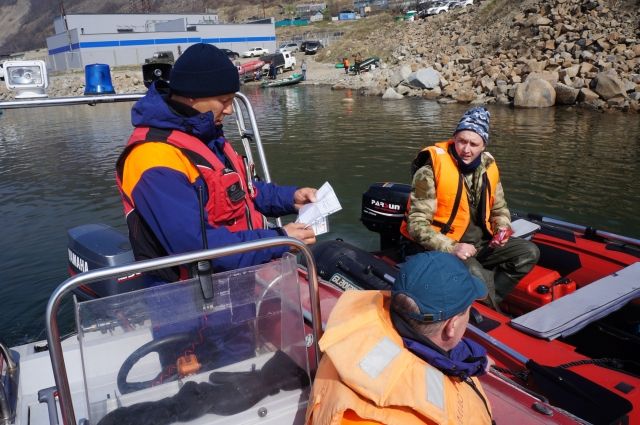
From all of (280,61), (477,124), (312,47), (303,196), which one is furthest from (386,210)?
(312,47)

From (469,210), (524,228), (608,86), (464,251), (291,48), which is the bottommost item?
(524,228)

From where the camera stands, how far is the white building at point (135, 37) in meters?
42.8

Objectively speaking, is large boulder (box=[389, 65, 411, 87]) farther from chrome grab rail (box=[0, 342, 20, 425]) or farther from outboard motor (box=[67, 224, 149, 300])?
chrome grab rail (box=[0, 342, 20, 425])

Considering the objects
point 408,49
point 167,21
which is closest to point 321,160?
point 408,49

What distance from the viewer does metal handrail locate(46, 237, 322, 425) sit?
150 centimetres

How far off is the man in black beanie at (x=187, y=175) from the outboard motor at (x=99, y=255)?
126 cm

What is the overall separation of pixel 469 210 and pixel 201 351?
240cm

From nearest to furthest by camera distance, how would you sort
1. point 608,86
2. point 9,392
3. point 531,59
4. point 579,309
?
point 9,392, point 579,309, point 608,86, point 531,59

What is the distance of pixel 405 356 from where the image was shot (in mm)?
1384

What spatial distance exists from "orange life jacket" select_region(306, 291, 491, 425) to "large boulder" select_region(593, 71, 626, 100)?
15.5 metres

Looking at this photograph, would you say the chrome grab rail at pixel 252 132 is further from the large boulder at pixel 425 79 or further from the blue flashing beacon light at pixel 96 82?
the large boulder at pixel 425 79

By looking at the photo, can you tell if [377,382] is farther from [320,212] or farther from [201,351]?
[320,212]

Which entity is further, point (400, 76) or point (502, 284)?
point (400, 76)

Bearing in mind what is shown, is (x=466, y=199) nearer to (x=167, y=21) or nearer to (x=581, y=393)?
(x=581, y=393)
